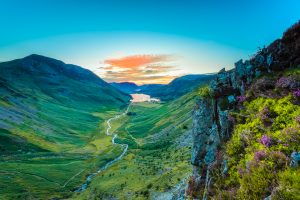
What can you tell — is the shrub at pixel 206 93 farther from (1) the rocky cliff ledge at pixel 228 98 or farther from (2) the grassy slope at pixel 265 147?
(2) the grassy slope at pixel 265 147

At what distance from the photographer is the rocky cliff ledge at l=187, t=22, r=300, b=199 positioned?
77.5ft

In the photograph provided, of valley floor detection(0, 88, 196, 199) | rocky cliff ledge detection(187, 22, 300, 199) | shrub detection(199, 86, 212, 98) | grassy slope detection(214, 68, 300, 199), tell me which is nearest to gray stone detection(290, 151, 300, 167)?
grassy slope detection(214, 68, 300, 199)

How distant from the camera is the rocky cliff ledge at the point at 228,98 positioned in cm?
2362

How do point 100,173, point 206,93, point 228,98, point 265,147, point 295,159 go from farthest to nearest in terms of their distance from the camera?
point 100,173 → point 206,93 → point 228,98 → point 265,147 → point 295,159

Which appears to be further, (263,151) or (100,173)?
(100,173)

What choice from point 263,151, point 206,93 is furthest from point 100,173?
point 263,151

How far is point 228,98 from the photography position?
29.1 meters

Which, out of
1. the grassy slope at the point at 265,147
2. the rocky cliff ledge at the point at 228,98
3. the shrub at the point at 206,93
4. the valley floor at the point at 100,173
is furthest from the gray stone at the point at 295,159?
the valley floor at the point at 100,173

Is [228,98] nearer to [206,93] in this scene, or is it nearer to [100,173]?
[206,93]

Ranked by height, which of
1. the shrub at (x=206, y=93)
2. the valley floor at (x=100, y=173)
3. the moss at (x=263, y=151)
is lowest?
the valley floor at (x=100, y=173)

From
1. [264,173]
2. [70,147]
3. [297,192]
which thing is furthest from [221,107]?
[70,147]

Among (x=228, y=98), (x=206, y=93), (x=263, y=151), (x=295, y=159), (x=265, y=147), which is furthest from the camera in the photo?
(x=206, y=93)

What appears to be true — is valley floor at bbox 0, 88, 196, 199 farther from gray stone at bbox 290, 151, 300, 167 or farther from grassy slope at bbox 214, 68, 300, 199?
gray stone at bbox 290, 151, 300, 167

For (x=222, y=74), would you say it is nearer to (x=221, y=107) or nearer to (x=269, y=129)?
(x=221, y=107)
